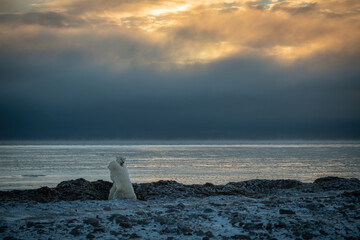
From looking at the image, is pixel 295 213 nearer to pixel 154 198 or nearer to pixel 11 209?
pixel 154 198

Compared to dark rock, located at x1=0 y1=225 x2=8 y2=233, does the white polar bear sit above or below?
above

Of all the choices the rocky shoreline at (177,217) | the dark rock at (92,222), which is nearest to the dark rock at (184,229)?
the rocky shoreline at (177,217)

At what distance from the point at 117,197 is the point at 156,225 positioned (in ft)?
14.3

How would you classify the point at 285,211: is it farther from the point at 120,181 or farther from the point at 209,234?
the point at 120,181

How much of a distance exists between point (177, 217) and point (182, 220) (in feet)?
1.09

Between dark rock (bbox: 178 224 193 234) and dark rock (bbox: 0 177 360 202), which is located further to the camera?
dark rock (bbox: 0 177 360 202)

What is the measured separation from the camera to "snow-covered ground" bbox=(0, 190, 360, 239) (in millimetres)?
10211

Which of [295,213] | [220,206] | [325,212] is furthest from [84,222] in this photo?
[325,212]

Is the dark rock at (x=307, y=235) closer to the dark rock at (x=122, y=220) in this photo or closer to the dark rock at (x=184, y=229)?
the dark rock at (x=184, y=229)

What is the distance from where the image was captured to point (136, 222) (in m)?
11.1

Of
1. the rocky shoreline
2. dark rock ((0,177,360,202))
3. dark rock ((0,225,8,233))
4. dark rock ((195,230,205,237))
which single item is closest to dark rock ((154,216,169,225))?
the rocky shoreline

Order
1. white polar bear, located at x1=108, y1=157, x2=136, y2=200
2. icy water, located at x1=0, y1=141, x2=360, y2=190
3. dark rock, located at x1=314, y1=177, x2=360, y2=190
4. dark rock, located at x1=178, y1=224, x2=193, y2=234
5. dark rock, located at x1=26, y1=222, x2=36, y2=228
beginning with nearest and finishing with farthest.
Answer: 1. dark rock, located at x1=26, y1=222, x2=36, y2=228
2. dark rock, located at x1=178, y1=224, x2=193, y2=234
3. white polar bear, located at x1=108, y1=157, x2=136, y2=200
4. dark rock, located at x1=314, y1=177, x2=360, y2=190
5. icy water, located at x1=0, y1=141, x2=360, y2=190

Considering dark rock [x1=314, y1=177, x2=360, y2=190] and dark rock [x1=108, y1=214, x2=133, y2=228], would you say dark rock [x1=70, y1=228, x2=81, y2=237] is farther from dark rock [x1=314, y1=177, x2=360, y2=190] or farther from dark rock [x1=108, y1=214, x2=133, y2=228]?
dark rock [x1=314, y1=177, x2=360, y2=190]

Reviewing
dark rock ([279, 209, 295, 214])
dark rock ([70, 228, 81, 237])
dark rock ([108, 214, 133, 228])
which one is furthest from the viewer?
dark rock ([279, 209, 295, 214])
